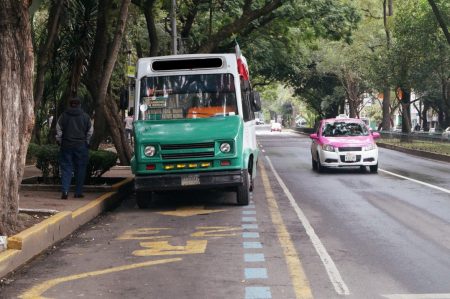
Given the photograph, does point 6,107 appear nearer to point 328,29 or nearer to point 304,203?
point 304,203

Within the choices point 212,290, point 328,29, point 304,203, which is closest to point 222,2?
point 328,29

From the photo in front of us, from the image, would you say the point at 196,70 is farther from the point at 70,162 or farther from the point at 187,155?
the point at 70,162

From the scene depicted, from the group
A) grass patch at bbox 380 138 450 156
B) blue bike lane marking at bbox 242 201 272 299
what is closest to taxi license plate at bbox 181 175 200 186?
blue bike lane marking at bbox 242 201 272 299

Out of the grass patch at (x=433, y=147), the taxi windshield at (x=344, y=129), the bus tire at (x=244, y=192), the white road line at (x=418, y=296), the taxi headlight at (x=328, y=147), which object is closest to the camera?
the white road line at (x=418, y=296)

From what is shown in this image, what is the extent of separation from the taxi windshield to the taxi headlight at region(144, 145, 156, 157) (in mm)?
9428

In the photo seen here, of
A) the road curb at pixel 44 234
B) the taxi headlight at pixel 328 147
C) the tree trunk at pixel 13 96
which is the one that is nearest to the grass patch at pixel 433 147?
the taxi headlight at pixel 328 147

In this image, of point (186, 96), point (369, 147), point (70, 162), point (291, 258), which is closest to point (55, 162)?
point (70, 162)

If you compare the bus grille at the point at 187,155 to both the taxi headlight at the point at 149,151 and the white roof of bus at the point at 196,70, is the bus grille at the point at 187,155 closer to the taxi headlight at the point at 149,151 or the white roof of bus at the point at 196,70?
the taxi headlight at the point at 149,151

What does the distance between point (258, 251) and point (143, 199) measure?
466 centimetres

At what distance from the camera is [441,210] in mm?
11320

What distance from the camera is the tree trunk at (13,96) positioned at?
811 centimetres

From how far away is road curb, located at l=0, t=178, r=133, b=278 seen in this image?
702 cm

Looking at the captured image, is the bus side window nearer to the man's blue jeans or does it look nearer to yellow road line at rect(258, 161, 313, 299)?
yellow road line at rect(258, 161, 313, 299)

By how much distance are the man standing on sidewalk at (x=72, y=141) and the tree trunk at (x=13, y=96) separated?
3.06 m
